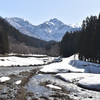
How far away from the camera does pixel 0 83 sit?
17.3m

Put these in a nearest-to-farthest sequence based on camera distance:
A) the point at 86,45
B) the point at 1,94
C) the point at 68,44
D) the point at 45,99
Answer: the point at 45,99 < the point at 1,94 < the point at 86,45 < the point at 68,44

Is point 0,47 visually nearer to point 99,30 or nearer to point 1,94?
point 99,30

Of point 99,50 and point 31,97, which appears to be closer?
point 31,97

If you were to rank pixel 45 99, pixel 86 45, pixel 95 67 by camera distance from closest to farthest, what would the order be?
1. pixel 45 99
2. pixel 95 67
3. pixel 86 45

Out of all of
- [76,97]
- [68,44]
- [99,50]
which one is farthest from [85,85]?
[68,44]

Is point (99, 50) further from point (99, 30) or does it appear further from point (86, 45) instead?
point (86, 45)

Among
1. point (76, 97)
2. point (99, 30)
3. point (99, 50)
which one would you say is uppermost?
point (99, 30)

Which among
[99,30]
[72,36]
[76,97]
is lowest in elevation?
[76,97]

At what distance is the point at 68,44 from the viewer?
84562mm

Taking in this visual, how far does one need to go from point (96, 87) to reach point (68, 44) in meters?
70.1

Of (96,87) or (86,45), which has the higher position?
(86,45)

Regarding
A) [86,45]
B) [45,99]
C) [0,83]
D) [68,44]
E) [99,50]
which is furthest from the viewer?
[68,44]

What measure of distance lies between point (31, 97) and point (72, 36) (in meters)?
78.5

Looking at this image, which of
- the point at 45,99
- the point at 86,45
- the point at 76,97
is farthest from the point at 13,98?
the point at 86,45
